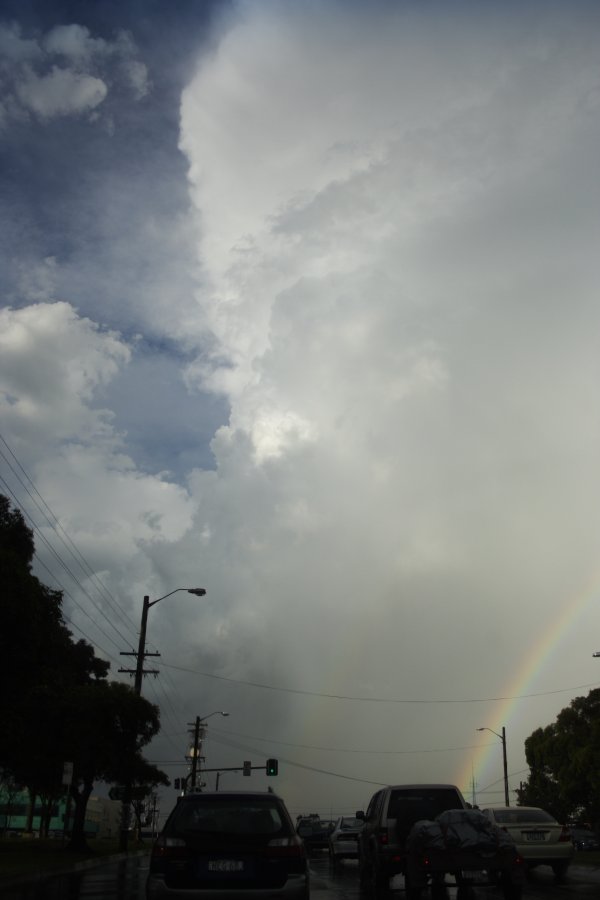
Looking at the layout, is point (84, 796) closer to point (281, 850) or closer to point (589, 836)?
point (281, 850)

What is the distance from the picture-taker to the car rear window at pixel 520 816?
58.9 ft

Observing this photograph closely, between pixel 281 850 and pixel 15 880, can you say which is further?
pixel 15 880

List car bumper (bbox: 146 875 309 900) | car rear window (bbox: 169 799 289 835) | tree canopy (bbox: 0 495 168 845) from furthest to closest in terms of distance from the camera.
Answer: tree canopy (bbox: 0 495 168 845)
car rear window (bbox: 169 799 289 835)
car bumper (bbox: 146 875 309 900)

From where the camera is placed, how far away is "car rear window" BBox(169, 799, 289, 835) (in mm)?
8219

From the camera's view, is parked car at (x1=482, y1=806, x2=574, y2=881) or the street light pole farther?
the street light pole

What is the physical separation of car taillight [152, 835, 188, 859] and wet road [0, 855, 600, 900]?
574cm

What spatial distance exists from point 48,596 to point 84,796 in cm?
1391

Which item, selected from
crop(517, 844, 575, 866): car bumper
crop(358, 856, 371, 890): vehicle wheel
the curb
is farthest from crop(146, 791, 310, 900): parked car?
crop(517, 844, 575, 866): car bumper

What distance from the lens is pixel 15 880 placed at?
16.8 meters

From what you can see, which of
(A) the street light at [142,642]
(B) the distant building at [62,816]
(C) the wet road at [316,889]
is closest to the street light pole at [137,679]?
(A) the street light at [142,642]

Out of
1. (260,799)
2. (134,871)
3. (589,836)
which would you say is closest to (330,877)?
(134,871)

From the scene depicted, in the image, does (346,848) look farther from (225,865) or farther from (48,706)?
(225,865)

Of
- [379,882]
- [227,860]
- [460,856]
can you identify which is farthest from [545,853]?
[227,860]

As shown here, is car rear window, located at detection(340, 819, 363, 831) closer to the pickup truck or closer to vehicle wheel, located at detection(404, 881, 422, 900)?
vehicle wheel, located at detection(404, 881, 422, 900)
